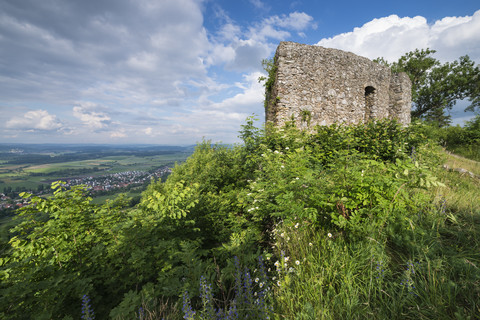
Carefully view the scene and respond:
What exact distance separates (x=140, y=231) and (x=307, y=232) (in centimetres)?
259

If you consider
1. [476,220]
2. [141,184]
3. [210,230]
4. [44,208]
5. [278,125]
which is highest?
[278,125]

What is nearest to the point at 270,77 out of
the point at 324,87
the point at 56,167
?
Result: the point at 324,87

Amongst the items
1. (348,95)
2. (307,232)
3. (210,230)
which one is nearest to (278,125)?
(348,95)

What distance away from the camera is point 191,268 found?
2.30m

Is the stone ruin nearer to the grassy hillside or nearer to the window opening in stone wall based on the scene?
the window opening in stone wall

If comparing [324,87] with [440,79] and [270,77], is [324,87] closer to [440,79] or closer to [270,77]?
[270,77]

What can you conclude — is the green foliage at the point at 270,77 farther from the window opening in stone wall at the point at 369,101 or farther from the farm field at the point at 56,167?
the farm field at the point at 56,167

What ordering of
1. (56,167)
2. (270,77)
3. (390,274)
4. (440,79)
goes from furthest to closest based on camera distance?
(56,167) → (440,79) → (270,77) → (390,274)

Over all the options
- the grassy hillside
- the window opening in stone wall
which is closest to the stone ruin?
the window opening in stone wall

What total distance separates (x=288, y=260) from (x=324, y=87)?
317 inches

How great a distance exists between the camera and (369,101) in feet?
31.8

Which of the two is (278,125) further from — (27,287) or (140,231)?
(27,287)

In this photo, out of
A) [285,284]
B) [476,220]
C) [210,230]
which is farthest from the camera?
[210,230]

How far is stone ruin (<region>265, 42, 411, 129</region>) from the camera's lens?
7297 mm
